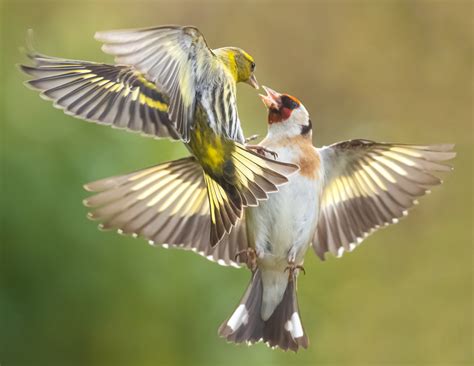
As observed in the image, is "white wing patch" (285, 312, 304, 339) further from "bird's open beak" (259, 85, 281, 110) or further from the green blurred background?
the green blurred background

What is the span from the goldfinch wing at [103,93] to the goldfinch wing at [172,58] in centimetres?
14

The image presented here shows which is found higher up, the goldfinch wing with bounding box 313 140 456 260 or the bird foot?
the goldfinch wing with bounding box 313 140 456 260

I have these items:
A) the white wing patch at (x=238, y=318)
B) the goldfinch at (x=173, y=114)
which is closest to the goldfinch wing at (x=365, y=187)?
the white wing patch at (x=238, y=318)

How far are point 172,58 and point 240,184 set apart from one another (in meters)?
0.37

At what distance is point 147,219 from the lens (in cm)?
304

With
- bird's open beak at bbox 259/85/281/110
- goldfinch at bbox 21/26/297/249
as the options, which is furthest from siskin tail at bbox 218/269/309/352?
bird's open beak at bbox 259/85/281/110

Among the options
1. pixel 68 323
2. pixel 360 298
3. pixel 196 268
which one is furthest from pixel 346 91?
pixel 68 323

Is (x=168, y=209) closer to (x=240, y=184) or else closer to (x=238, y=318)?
(x=238, y=318)

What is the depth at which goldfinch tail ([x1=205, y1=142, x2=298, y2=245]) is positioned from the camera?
2312 millimetres

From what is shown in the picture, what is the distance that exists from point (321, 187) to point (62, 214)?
1900mm

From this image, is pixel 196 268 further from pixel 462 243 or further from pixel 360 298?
pixel 462 243

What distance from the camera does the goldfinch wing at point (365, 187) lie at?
317 cm

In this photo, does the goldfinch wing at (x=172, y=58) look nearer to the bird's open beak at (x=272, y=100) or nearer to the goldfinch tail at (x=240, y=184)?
the goldfinch tail at (x=240, y=184)

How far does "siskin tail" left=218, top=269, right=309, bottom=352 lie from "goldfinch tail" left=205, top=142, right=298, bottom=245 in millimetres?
686
